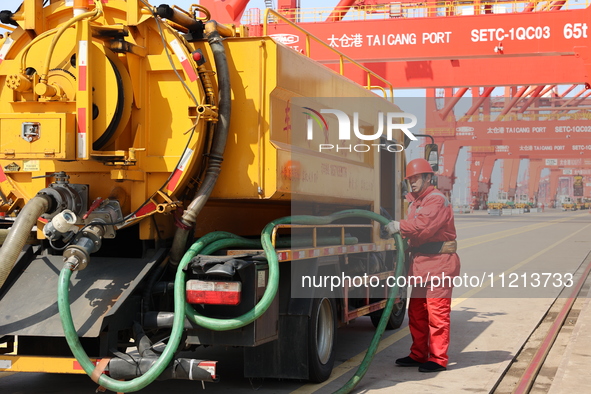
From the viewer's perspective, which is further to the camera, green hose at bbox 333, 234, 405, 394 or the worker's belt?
the worker's belt

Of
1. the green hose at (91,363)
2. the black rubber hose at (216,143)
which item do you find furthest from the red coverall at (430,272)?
the green hose at (91,363)

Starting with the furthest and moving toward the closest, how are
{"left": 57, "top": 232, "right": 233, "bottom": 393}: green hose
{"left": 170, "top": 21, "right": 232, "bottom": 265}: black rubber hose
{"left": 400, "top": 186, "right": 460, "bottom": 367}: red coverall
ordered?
{"left": 400, "top": 186, "right": 460, "bottom": 367}: red coverall → {"left": 170, "top": 21, "right": 232, "bottom": 265}: black rubber hose → {"left": 57, "top": 232, "right": 233, "bottom": 393}: green hose

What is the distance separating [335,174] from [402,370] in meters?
2.06

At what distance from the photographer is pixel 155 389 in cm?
692

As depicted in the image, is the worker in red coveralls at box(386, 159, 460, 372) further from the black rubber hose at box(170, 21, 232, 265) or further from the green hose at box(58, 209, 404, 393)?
the black rubber hose at box(170, 21, 232, 265)

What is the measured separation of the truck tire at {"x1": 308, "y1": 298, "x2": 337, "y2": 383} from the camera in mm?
6848

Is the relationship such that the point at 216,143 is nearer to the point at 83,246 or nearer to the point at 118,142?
the point at 118,142

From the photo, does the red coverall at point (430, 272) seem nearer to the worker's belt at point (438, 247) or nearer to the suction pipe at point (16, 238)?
the worker's belt at point (438, 247)

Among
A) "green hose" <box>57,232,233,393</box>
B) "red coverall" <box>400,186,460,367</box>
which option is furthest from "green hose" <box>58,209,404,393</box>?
"red coverall" <box>400,186,460,367</box>

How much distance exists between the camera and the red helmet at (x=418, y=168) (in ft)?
26.1

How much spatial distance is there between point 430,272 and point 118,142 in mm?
3317

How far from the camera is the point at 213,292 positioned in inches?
227

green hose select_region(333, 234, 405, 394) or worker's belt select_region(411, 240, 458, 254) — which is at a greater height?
worker's belt select_region(411, 240, 458, 254)

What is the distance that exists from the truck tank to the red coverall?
1527mm
